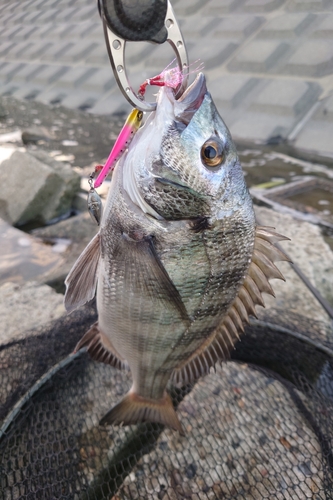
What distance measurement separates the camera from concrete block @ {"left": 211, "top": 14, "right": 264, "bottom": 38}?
9.95 m

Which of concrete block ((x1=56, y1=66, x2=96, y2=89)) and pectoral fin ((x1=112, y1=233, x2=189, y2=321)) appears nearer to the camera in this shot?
pectoral fin ((x1=112, y1=233, x2=189, y2=321))

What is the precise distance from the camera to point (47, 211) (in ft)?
18.0

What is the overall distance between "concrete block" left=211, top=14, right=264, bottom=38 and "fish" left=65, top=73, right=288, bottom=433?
1011 cm

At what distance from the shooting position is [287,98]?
782 cm

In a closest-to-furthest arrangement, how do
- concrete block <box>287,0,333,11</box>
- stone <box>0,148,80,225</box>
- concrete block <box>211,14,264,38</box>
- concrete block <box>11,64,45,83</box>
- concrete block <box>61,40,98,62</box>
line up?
stone <box>0,148,80,225</box> → concrete block <box>287,0,333,11</box> → concrete block <box>211,14,264,38</box> → concrete block <box>61,40,98,62</box> → concrete block <box>11,64,45,83</box>

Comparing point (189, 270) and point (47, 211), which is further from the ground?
point (189, 270)

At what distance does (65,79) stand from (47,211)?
8.54 metres

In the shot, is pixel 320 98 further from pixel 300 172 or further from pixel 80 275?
pixel 80 275

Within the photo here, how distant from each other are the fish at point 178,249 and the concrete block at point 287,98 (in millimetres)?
6875

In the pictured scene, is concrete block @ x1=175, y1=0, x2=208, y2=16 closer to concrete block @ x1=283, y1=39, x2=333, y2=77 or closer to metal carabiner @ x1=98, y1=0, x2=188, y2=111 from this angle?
concrete block @ x1=283, y1=39, x2=333, y2=77

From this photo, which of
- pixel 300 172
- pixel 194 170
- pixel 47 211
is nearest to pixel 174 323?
pixel 194 170

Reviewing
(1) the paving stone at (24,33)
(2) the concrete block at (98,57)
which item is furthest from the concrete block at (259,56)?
(1) the paving stone at (24,33)

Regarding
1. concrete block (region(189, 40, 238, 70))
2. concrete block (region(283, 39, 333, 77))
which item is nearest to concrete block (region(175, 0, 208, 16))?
concrete block (region(189, 40, 238, 70))

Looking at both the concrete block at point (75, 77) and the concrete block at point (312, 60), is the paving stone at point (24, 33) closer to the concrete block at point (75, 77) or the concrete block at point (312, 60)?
the concrete block at point (75, 77)
